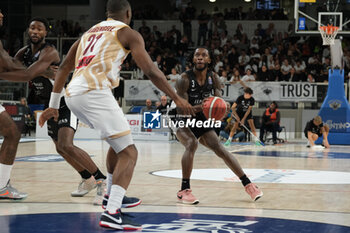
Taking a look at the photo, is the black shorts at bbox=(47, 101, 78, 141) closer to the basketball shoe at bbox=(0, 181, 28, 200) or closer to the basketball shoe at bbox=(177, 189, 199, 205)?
the basketball shoe at bbox=(0, 181, 28, 200)

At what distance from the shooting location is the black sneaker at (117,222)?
4.51m

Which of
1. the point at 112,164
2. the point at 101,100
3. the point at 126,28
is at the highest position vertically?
the point at 126,28

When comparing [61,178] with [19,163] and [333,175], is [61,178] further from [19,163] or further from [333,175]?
[333,175]

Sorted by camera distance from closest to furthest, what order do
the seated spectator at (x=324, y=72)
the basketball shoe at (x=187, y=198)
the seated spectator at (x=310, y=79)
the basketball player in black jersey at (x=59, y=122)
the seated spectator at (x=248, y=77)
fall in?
the basketball shoe at (x=187, y=198), the basketball player in black jersey at (x=59, y=122), the seated spectator at (x=310, y=79), the seated spectator at (x=248, y=77), the seated spectator at (x=324, y=72)

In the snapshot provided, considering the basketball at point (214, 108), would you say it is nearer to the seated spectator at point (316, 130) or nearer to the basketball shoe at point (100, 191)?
the basketball shoe at point (100, 191)

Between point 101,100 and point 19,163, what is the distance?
633 centimetres

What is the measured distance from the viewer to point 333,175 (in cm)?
918

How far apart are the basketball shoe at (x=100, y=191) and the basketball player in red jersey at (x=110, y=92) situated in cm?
124

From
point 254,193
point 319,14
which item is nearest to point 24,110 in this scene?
point 319,14

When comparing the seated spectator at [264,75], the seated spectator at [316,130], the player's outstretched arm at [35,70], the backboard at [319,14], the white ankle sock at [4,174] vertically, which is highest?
the backboard at [319,14]

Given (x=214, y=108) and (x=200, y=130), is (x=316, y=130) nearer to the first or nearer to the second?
(x=200, y=130)

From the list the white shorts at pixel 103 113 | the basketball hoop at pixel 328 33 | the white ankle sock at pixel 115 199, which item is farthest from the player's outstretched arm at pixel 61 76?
the basketball hoop at pixel 328 33

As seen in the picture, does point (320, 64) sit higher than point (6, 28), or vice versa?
point (6, 28)

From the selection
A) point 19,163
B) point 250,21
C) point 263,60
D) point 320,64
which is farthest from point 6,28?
point 19,163
